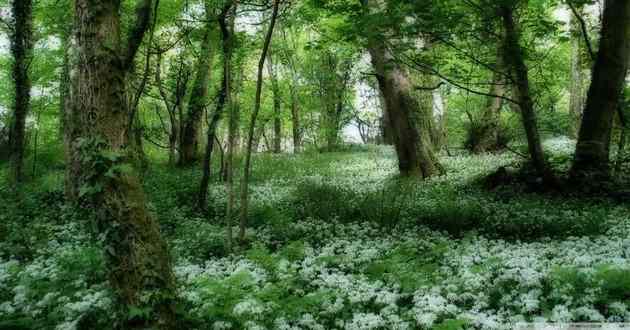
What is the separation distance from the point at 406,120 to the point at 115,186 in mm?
9865

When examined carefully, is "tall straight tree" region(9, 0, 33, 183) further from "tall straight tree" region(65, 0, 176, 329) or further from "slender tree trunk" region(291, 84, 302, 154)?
"slender tree trunk" region(291, 84, 302, 154)

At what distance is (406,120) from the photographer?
42.8 feet

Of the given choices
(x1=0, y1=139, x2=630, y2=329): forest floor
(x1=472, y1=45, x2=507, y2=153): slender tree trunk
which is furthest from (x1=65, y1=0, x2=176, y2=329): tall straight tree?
(x1=472, y1=45, x2=507, y2=153): slender tree trunk

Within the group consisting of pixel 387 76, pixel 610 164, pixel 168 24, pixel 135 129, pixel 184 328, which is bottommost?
pixel 184 328

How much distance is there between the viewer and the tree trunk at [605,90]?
29.5 ft

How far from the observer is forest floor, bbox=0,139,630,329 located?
448 centimetres

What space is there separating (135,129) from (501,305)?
1368 centimetres

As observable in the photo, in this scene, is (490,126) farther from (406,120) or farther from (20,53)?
(20,53)

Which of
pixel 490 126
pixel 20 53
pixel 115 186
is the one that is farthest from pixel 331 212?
pixel 490 126

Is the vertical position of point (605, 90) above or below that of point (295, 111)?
below

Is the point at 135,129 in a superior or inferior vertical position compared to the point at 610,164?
superior

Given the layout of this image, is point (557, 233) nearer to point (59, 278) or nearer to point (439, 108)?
point (59, 278)

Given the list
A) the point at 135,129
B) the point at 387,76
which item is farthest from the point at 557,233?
the point at 135,129

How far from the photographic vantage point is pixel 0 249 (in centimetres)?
773
